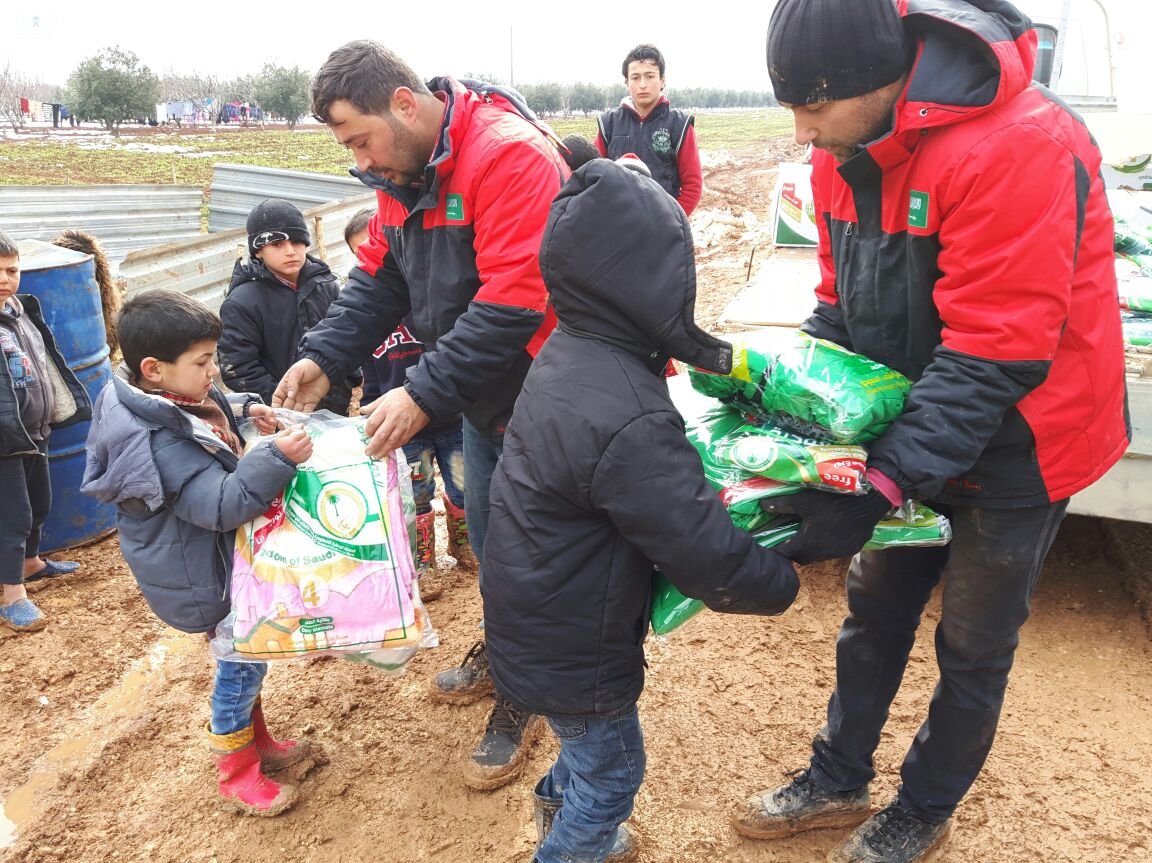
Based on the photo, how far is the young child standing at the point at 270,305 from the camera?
3.77m

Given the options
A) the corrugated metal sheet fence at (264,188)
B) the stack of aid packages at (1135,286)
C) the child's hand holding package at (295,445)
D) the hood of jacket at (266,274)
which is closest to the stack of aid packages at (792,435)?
the child's hand holding package at (295,445)

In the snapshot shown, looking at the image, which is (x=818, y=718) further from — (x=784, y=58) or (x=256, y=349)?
(x=256, y=349)

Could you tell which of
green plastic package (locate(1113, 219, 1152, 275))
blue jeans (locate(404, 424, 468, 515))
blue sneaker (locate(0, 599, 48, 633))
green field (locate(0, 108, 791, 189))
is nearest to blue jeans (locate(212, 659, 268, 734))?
blue jeans (locate(404, 424, 468, 515))

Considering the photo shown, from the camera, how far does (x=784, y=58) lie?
173 centimetres

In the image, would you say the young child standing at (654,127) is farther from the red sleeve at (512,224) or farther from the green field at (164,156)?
the green field at (164,156)

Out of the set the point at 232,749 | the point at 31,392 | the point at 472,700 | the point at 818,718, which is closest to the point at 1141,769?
the point at 818,718

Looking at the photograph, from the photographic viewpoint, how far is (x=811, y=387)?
6.15 feet

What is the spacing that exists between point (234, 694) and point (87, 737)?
3.18ft

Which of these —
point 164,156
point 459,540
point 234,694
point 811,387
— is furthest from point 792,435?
point 164,156

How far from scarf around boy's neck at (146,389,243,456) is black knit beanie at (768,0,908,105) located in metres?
1.72

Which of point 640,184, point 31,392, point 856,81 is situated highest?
point 856,81

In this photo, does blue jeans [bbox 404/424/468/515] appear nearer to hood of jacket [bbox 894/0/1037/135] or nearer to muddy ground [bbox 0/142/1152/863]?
muddy ground [bbox 0/142/1152/863]

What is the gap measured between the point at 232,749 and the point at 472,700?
826 mm

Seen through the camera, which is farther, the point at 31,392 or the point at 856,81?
the point at 31,392
